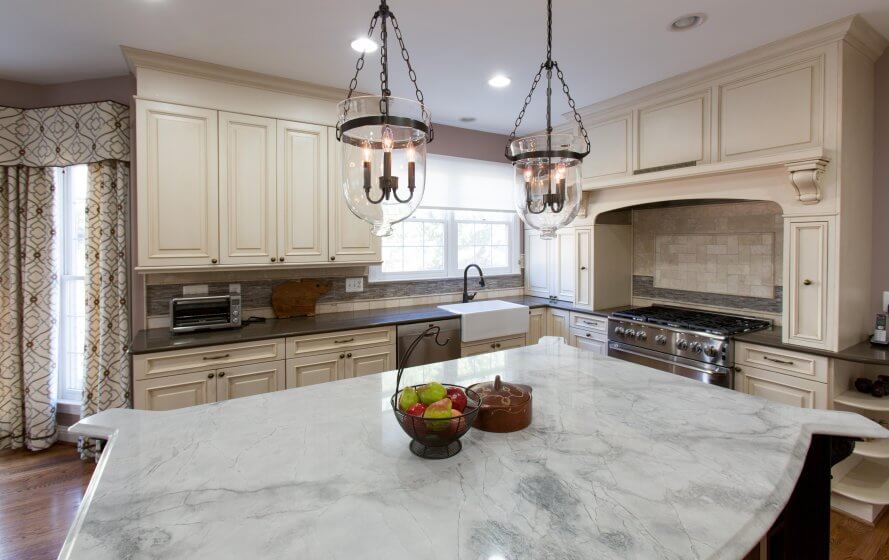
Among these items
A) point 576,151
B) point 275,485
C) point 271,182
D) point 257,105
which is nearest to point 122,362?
point 271,182

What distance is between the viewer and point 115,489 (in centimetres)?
107

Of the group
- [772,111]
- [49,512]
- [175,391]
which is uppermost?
[772,111]

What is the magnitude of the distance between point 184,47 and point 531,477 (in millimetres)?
2928

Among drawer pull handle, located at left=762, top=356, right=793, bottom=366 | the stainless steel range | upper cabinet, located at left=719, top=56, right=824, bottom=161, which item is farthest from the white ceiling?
drawer pull handle, located at left=762, top=356, right=793, bottom=366

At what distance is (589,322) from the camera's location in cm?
380

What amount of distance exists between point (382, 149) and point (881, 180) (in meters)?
3.11

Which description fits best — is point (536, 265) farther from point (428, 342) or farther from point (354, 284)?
point (354, 284)

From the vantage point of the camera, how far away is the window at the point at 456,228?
13.4ft

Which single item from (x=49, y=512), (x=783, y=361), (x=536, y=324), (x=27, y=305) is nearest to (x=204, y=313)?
(x=49, y=512)

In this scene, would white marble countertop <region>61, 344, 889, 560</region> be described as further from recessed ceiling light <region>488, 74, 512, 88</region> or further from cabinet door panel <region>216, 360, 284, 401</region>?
recessed ceiling light <region>488, 74, 512, 88</region>

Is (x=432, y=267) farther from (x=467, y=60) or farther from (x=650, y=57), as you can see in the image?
(x=650, y=57)

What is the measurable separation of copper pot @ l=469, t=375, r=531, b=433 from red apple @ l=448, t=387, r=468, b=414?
0.08 m

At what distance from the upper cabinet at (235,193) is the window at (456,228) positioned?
71cm

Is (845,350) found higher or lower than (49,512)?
higher
